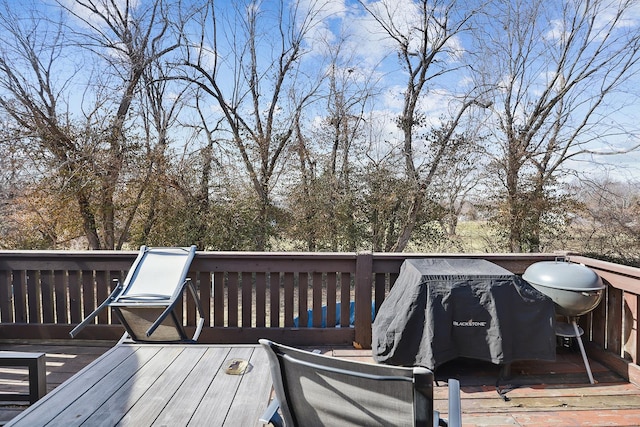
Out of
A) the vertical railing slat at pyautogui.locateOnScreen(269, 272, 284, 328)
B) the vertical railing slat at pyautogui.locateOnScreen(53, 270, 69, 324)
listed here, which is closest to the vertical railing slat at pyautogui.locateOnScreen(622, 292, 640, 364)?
the vertical railing slat at pyautogui.locateOnScreen(269, 272, 284, 328)

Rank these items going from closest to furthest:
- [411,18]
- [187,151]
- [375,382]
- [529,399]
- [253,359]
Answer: [375,382], [253,359], [529,399], [187,151], [411,18]

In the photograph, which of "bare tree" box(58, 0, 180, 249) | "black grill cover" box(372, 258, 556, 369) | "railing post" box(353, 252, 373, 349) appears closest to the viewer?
"black grill cover" box(372, 258, 556, 369)

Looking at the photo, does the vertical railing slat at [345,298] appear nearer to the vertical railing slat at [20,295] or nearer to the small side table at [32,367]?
the small side table at [32,367]

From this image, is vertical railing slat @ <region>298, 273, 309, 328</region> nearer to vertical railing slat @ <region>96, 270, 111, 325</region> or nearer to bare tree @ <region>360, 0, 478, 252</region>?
vertical railing slat @ <region>96, 270, 111, 325</region>

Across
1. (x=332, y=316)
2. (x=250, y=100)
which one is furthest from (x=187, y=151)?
(x=332, y=316)

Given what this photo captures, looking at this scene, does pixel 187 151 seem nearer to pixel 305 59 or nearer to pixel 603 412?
pixel 305 59

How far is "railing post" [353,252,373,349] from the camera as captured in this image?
3.04m

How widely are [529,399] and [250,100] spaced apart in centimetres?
593

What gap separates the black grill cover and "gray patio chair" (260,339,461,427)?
1.20 m

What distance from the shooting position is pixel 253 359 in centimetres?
175

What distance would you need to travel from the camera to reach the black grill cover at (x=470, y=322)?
2.40 meters

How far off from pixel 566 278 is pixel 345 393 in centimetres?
226

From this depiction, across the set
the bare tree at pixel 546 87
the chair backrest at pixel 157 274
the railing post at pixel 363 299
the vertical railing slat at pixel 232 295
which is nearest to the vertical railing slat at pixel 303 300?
the railing post at pixel 363 299

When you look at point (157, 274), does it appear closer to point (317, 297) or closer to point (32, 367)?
point (317, 297)
